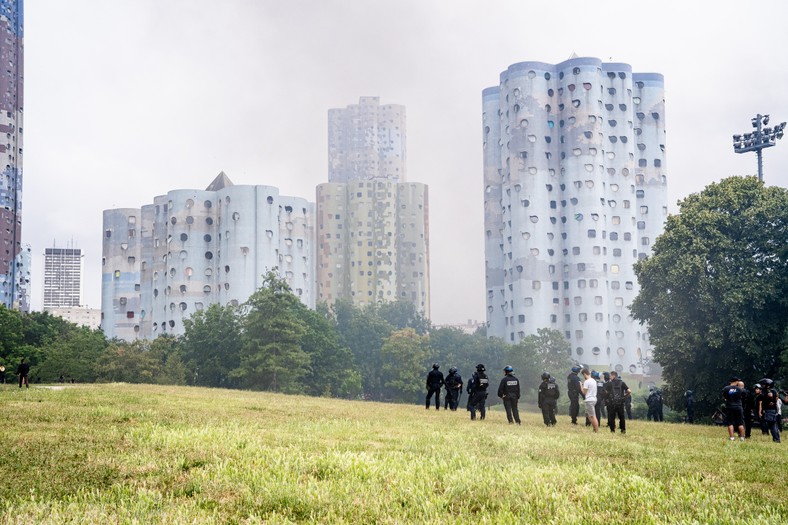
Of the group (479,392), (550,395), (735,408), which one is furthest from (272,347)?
(735,408)

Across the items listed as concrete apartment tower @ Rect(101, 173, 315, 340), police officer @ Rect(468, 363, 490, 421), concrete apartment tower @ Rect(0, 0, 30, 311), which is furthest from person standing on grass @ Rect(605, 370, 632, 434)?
concrete apartment tower @ Rect(0, 0, 30, 311)

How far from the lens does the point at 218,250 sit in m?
155

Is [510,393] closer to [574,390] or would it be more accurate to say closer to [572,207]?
[574,390]

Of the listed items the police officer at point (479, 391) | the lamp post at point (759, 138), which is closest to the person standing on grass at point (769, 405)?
the police officer at point (479, 391)

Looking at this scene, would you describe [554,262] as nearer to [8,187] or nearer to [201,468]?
[8,187]

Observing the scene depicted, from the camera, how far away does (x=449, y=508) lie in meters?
10.6

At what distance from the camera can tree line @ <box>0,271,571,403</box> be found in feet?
268

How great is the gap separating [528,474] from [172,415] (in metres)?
12.7

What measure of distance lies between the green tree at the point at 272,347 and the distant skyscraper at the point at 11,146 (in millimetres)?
81556

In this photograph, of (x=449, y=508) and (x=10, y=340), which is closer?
(x=449, y=508)

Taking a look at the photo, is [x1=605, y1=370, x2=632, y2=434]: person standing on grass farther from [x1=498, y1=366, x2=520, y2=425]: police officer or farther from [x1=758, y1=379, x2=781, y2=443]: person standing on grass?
[x1=758, y1=379, x2=781, y2=443]: person standing on grass

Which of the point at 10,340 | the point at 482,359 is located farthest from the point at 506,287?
the point at 10,340

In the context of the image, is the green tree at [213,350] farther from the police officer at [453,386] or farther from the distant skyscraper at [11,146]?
the distant skyscraper at [11,146]

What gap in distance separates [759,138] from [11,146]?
132 metres
